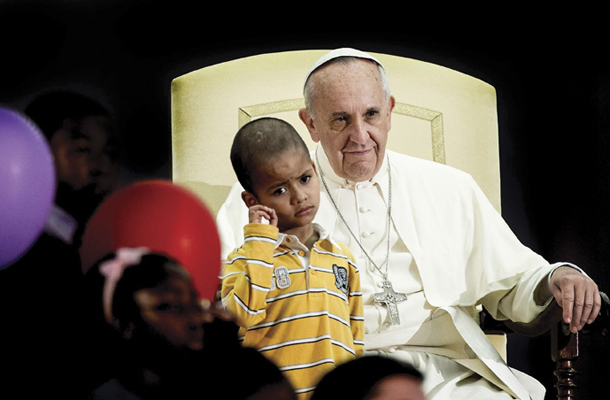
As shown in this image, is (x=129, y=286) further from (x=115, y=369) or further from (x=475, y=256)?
(x=475, y=256)

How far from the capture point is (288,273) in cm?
228

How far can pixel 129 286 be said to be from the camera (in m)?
1.69

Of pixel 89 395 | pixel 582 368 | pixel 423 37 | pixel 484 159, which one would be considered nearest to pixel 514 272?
pixel 484 159

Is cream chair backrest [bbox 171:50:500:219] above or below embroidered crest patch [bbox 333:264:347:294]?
above

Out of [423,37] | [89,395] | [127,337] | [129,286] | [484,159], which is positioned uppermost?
[423,37]

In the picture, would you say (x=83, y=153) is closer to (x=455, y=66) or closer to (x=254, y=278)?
(x=254, y=278)

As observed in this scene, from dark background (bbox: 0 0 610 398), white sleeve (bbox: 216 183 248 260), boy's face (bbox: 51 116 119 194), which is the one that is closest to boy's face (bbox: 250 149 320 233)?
boy's face (bbox: 51 116 119 194)

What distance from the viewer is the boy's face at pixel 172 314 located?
1.65 metres

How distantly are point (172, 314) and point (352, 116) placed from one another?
4.57ft

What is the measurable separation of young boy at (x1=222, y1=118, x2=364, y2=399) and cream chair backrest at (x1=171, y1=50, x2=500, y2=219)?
3.07 ft

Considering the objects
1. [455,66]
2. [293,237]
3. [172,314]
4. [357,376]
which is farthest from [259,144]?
[455,66]

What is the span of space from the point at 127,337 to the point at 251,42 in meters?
2.48

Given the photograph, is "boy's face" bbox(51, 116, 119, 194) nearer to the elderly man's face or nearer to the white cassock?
the white cassock

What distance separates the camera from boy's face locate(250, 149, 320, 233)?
2.28m
